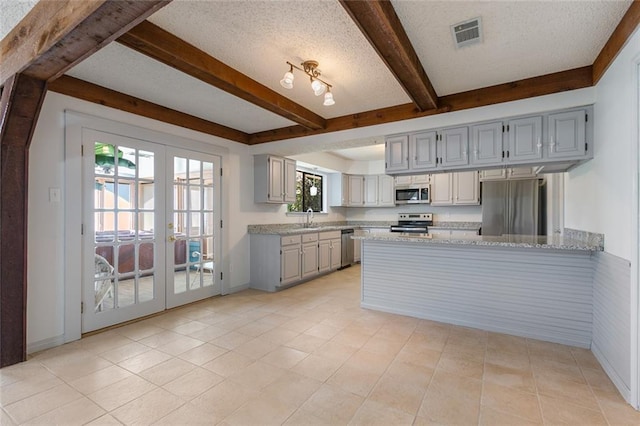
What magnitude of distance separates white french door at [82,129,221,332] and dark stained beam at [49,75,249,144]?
33 centimetres

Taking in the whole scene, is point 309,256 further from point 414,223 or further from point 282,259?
point 414,223

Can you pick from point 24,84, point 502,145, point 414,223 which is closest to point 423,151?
point 502,145

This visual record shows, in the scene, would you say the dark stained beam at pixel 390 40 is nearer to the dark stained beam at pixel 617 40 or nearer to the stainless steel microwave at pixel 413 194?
the dark stained beam at pixel 617 40

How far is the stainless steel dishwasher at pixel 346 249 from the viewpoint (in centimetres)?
637

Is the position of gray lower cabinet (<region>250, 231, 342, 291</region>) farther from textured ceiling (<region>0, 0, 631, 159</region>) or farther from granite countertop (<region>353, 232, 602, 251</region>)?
textured ceiling (<region>0, 0, 631, 159</region>)

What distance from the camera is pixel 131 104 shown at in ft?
10.9

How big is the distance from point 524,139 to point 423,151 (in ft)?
3.24

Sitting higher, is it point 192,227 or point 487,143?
point 487,143

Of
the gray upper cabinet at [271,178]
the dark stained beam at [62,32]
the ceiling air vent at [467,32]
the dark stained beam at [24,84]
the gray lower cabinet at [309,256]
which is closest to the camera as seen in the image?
the dark stained beam at [62,32]

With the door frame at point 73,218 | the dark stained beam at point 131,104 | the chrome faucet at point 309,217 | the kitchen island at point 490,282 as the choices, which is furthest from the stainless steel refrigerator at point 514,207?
the door frame at point 73,218

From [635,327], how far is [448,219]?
4.52 m

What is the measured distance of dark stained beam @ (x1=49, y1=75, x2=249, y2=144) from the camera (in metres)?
2.84

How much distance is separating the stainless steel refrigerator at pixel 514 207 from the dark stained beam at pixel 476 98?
7.32ft

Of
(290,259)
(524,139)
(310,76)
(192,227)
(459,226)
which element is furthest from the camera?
(459,226)
